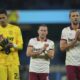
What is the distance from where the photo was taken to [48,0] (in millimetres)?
18578

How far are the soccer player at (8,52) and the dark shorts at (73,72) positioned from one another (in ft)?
3.10

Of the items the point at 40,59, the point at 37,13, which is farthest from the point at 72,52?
the point at 37,13

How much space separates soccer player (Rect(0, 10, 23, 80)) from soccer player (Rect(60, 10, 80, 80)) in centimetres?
85

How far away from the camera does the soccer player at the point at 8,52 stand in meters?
8.40

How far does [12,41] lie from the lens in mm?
8570

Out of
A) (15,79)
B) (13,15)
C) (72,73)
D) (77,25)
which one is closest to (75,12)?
(77,25)

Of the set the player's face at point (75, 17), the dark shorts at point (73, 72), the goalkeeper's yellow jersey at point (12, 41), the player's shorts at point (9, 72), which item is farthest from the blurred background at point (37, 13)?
the dark shorts at point (73, 72)

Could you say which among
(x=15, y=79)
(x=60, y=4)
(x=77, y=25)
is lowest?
Result: (x=15, y=79)

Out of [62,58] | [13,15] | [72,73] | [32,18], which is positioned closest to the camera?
[72,73]

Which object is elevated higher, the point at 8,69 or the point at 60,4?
the point at 60,4

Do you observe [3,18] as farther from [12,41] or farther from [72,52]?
[72,52]

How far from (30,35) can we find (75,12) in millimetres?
9183

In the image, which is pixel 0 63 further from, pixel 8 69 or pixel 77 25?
pixel 77 25

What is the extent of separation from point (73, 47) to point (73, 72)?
0.44 m
